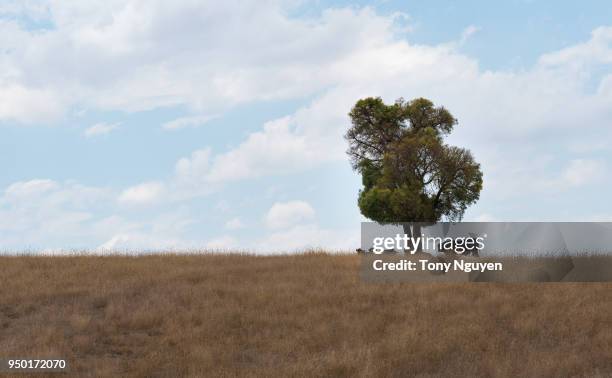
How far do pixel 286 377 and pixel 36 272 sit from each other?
45.3 ft

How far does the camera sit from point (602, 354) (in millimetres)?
15125

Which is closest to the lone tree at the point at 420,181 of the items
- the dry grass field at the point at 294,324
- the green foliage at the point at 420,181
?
the green foliage at the point at 420,181

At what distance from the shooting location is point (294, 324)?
56.4 ft

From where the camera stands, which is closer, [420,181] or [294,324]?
[294,324]

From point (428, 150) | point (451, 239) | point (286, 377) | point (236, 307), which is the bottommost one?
point (286, 377)

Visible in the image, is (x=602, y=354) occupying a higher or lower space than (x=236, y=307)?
lower

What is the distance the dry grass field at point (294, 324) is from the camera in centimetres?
Answer: 1430

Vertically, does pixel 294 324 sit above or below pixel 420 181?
below

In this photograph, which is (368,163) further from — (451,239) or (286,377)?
(286,377)

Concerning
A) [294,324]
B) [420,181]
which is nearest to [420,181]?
[420,181]

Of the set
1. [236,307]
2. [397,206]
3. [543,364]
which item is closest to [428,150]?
[397,206]

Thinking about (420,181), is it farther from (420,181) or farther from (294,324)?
(294,324)

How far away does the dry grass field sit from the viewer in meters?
14.3

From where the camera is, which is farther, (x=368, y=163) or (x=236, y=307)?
(x=368, y=163)
